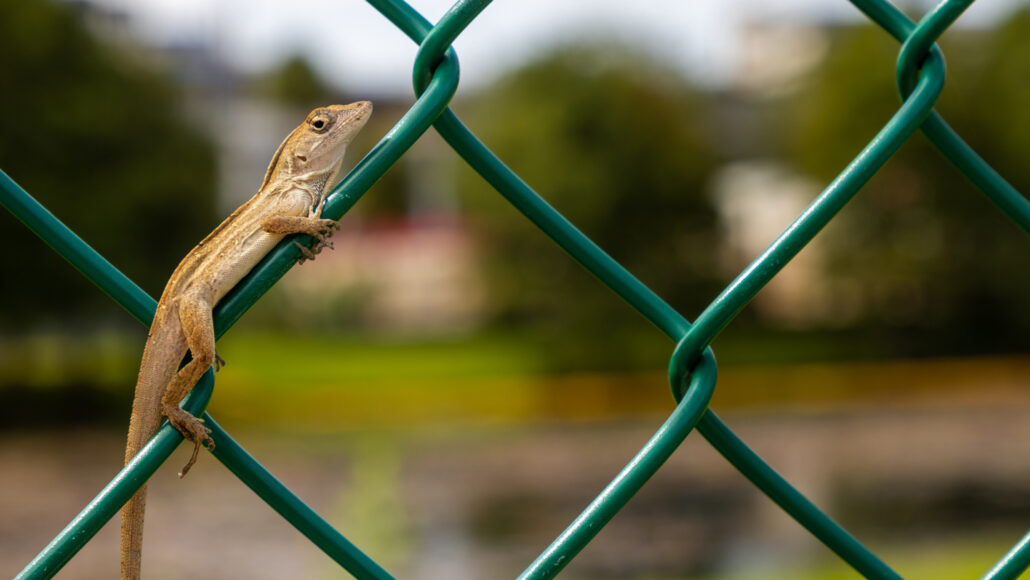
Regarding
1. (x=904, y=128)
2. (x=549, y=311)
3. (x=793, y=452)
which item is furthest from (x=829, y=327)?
(x=904, y=128)

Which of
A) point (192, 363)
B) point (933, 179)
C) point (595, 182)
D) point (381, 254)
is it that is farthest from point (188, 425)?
point (381, 254)

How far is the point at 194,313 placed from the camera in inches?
45.3

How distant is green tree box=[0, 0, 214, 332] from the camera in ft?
41.9

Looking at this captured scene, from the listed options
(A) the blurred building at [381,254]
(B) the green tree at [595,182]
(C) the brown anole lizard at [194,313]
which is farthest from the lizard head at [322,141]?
(A) the blurred building at [381,254]

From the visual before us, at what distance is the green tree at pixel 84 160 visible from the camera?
503 inches

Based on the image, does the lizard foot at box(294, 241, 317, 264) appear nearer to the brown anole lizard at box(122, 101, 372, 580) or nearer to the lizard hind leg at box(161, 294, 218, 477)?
the brown anole lizard at box(122, 101, 372, 580)

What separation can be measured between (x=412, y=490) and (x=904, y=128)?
33.8 feet

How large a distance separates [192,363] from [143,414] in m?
0.10

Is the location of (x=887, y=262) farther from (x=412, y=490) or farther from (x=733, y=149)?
(x=412, y=490)

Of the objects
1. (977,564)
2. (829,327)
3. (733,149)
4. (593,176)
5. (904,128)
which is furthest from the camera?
(733,149)

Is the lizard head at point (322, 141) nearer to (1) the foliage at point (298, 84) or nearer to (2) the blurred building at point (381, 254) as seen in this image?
(2) the blurred building at point (381, 254)

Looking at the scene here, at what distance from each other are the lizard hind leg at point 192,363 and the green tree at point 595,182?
14.9 m

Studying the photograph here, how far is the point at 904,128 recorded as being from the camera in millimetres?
1079

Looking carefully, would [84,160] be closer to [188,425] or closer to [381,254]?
[188,425]
